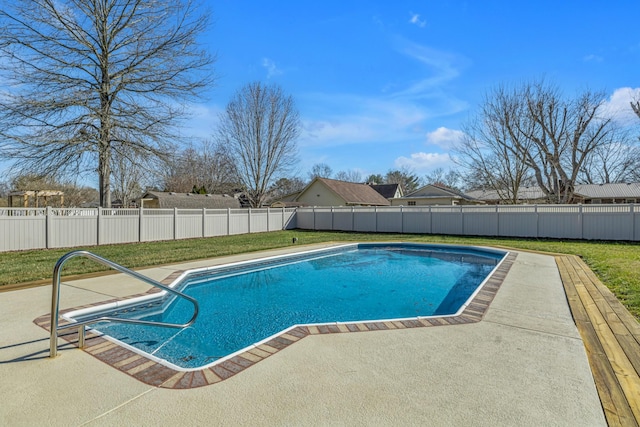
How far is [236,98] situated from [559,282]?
Answer: 22610 mm

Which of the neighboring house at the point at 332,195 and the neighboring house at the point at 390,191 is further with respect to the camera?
the neighboring house at the point at 390,191

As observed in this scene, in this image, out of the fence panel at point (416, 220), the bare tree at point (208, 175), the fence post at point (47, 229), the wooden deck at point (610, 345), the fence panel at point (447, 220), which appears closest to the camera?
the wooden deck at point (610, 345)

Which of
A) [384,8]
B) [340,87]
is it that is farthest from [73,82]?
[384,8]

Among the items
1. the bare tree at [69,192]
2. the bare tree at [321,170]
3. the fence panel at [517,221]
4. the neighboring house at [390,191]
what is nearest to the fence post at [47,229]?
the bare tree at [69,192]

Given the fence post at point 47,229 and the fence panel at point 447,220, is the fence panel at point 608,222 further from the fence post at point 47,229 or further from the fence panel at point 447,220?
the fence post at point 47,229

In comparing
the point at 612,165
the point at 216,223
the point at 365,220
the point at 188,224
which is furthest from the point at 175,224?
the point at 612,165

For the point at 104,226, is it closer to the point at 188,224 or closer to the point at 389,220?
the point at 188,224

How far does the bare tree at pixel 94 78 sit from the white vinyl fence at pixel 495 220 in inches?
407

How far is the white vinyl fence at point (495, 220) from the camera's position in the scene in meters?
13.6

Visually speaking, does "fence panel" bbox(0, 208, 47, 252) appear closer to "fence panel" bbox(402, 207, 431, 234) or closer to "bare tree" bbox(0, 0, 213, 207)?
"bare tree" bbox(0, 0, 213, 207)

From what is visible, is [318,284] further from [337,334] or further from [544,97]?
[544,97]

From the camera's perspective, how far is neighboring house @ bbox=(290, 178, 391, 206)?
28969 millimetres

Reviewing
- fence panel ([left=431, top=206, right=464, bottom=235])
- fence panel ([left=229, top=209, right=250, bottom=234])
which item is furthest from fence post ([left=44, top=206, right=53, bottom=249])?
fence panel ([left=431, top=206, right=464, bottom=235])

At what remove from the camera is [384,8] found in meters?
10.1
